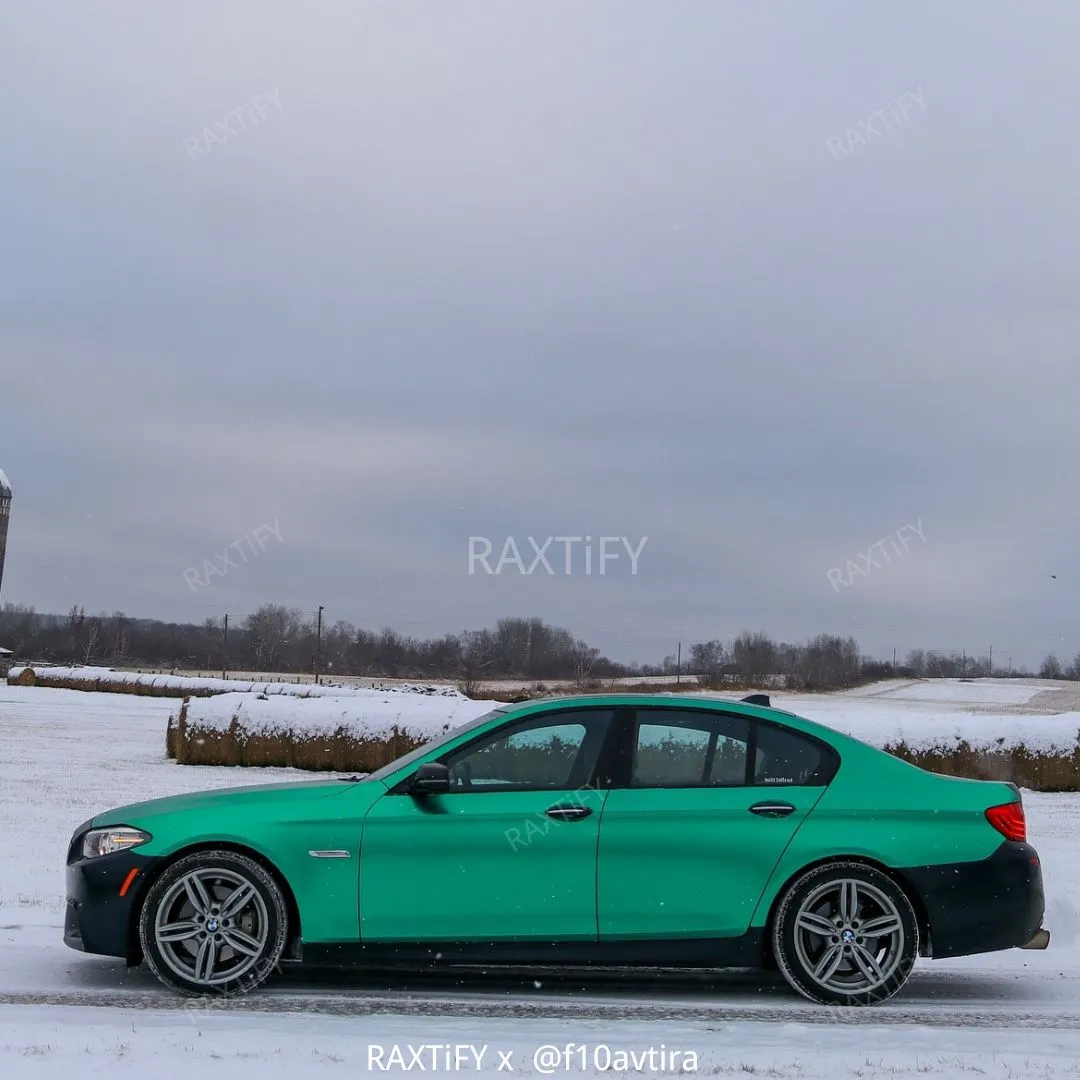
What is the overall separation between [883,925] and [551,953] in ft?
5.41

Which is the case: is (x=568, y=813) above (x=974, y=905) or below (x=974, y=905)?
above

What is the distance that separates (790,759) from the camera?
6309mm

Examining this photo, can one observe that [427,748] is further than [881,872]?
Yes

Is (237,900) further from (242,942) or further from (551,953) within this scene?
(551,953)

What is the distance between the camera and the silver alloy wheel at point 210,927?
5914 millimetres

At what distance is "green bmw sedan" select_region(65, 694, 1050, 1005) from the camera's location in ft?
19.4

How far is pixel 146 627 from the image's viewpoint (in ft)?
480

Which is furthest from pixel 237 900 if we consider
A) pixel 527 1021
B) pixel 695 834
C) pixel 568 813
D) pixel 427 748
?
pixel 695 834

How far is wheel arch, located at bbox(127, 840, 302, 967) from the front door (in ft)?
1.18

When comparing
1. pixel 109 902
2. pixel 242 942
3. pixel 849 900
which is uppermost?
pixel 849 900

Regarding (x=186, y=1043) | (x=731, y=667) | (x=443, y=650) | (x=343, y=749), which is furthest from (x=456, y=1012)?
(x=443, y=650)

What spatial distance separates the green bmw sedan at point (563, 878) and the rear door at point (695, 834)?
0.4 inches

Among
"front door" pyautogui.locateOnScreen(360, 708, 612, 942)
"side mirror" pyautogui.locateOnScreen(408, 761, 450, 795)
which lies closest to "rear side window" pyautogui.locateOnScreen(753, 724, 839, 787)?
"front door" pyautogui.locateOnScreen(360, 708, 612, 942)

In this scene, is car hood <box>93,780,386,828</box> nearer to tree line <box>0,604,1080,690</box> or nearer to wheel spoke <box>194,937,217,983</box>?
wheel spoke <box>194,937,217,983</box>
